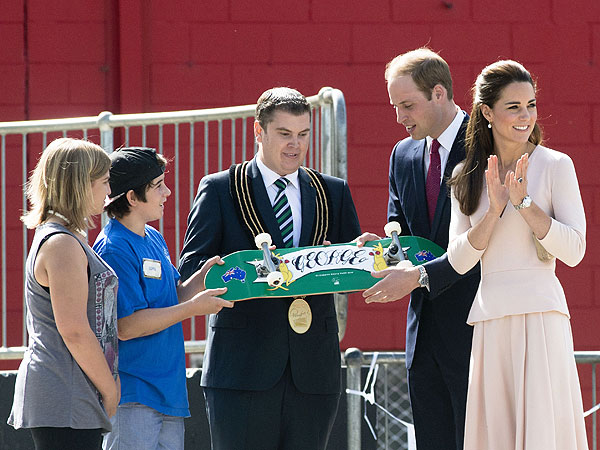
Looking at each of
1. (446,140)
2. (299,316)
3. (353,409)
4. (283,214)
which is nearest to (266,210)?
(283,214)

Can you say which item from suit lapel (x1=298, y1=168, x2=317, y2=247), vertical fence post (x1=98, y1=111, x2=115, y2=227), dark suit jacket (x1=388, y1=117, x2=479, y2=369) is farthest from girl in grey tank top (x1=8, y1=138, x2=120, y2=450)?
vertical fence post (x1=98, y1=111, x2=115, y2=227)

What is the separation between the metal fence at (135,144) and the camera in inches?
211

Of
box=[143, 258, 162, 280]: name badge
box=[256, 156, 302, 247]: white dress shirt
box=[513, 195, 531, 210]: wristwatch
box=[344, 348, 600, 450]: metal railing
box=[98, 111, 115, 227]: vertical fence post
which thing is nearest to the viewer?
box=[513, 195, 531, 210]: wristwatch

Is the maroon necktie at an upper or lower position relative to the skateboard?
upper

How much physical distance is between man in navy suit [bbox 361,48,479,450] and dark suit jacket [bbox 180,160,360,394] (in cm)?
26

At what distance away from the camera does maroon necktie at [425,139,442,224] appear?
384cm

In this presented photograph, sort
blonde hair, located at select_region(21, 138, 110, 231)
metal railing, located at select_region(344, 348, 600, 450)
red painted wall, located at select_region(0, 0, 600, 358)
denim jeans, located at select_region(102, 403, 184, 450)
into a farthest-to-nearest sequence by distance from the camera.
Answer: red painted wall, located at select_region(0, 0, 600, 358), metal railing, located at select_region(344, 348, 600, 450), denim jeans, located at select_region(102, 403, 184, 450), blonde hair, located at select_region(21, 138, 110, 231)

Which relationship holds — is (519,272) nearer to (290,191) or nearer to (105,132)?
(290,191)

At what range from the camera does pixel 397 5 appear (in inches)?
267

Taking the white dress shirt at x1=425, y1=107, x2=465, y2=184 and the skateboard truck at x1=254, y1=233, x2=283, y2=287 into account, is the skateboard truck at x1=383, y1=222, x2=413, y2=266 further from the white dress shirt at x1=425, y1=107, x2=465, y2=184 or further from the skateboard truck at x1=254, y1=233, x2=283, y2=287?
the skateboard truck at x1=254, y1=233, x2=283, y2=287

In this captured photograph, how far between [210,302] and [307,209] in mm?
534

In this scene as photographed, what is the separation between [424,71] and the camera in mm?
3939

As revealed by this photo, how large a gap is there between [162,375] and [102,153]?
2.58 feet

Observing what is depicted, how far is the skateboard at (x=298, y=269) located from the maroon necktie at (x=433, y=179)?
240 mm
